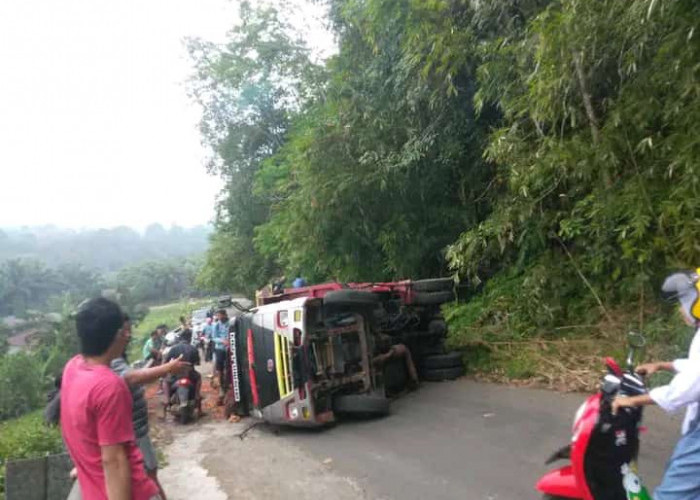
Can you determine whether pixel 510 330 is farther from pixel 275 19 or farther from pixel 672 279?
A: pixel 275 19

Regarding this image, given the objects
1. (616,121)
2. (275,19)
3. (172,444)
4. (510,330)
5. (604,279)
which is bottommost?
(172,444)

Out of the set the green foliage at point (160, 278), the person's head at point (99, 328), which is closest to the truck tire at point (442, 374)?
the person's head at point (99, 328)

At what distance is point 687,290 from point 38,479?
522 centimetres

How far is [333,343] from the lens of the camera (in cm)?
740

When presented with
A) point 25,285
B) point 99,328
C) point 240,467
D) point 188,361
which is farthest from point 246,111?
point 99,328

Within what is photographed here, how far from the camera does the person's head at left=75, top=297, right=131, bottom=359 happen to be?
262 centimetres

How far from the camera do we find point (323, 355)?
7.33m

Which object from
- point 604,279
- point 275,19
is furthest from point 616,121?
point 275,19

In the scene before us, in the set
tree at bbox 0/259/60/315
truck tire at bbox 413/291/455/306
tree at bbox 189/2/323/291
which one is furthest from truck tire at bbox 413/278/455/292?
tree at bbox 0/259/60/315

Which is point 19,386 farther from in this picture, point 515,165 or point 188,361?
point 515,165

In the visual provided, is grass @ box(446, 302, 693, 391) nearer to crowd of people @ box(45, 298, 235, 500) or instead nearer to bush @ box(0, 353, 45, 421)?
crowd of people @ box(45, 298, 235, 500)

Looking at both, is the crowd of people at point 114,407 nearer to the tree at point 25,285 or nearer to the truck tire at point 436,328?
the truck tire at point 436,328

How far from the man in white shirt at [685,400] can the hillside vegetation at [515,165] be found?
378cm

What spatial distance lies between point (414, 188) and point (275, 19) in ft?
38.6
